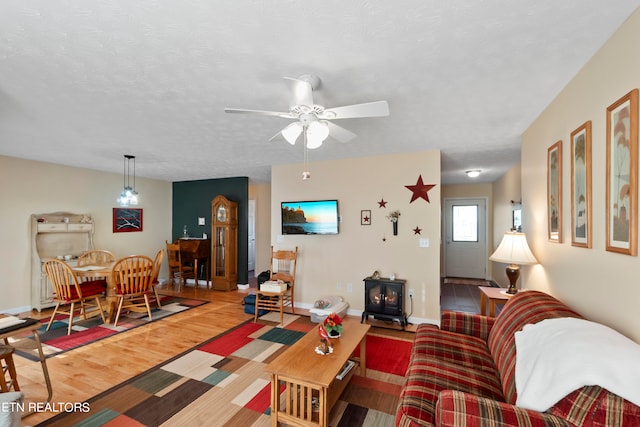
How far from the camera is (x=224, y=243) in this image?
5.73m

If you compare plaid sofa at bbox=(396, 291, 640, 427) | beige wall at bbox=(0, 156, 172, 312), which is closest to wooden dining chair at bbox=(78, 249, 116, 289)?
beige wall at bbox=(0, 156, 172, 312)

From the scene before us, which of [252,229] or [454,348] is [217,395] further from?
[252,229]

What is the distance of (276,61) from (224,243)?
4.63m

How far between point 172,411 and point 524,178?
3.79m

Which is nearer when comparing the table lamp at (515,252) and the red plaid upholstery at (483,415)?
the red plaid upholstery at (483,415)

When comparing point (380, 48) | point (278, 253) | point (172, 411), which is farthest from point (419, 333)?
point (278, 253)

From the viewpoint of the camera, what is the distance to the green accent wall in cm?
584

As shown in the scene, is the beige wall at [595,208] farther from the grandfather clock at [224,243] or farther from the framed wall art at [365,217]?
the grandfather clock at [224,243]

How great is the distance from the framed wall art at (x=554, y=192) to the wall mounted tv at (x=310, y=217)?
253cm

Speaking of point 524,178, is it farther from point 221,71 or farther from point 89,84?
point 89,84

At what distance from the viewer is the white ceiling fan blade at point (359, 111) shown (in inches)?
68.4

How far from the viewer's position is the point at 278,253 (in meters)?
4.47

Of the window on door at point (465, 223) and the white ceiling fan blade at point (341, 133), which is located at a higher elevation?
the white ceiling fan blade at point (341, 133)

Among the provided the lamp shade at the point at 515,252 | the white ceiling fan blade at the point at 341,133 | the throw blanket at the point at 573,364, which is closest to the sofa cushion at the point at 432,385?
the throw blanket at the point at 573,364
